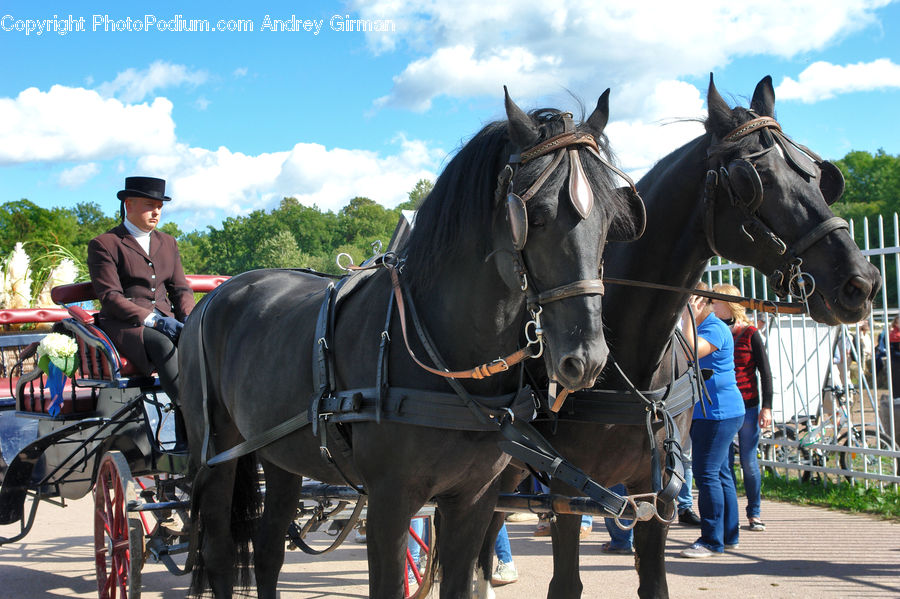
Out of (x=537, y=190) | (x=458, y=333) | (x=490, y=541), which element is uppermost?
(x=537, y=190)

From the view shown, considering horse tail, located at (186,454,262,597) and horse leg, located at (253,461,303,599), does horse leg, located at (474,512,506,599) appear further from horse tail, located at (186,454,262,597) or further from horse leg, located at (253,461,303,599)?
horse tail, located at (186,454,262,597)

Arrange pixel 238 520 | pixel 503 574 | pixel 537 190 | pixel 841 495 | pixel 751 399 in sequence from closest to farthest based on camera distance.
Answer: pixel 537 190
pixel 238 520
pixel 503 574
pixel 751 399
pixel 841 495

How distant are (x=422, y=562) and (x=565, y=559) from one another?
2.52 meters

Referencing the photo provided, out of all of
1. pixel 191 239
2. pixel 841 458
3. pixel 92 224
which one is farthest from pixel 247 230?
pixel 841 458

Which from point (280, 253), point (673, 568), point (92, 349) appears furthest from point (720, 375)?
point (280, 253)

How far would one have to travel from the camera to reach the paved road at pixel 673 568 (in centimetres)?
531

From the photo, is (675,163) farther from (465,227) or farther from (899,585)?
(899,585)

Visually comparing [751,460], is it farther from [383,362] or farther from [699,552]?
[383,362]

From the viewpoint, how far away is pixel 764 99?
342cm

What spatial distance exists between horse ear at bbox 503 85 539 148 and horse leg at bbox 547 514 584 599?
1.66 m

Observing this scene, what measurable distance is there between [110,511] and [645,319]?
333cm

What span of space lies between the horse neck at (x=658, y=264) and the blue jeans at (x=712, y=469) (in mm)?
2884

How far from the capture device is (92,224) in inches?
2598

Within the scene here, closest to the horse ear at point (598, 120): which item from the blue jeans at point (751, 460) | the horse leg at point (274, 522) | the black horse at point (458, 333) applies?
the black horse at point (458, 333)
